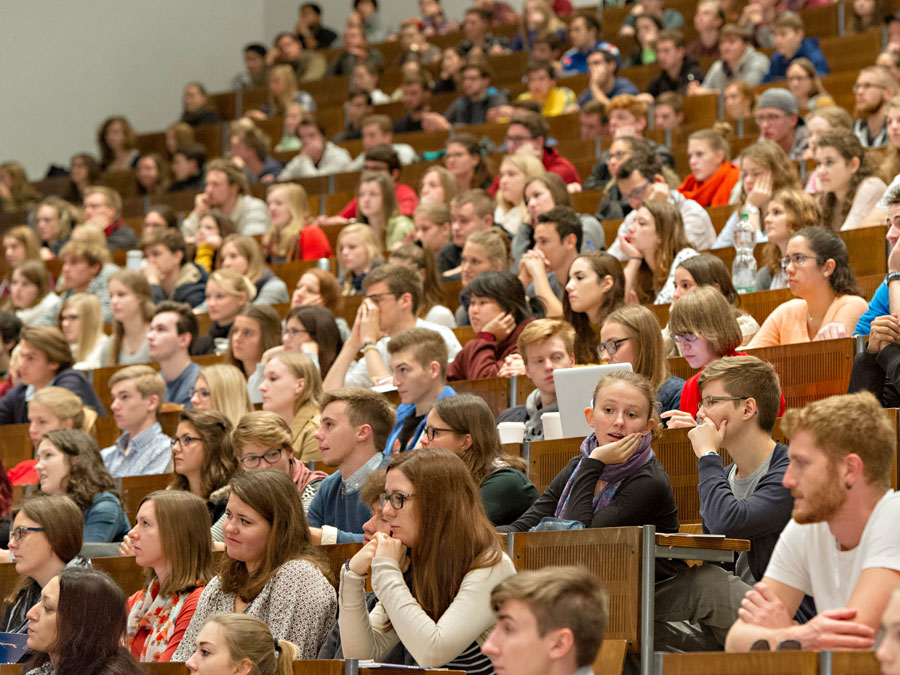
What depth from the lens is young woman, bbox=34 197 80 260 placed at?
292 inches

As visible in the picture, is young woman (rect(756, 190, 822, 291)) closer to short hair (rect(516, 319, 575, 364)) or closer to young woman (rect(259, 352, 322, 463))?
short hair (rect(516, 319, 575, 364))

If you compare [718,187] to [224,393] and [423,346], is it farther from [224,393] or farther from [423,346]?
[224,393]

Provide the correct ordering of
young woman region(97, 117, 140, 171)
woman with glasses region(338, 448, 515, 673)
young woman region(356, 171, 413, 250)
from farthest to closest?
young woman region(97, 117, 140, 171)
young woman region(356, 171, 413, 250)
woman with glasses region(338, 448, 515, 673)

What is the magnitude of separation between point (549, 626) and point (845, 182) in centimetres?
288

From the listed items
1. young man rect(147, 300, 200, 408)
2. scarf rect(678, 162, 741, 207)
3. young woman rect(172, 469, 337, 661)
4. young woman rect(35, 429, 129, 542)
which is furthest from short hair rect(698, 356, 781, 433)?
young man rect(147, 300, 200, 408)

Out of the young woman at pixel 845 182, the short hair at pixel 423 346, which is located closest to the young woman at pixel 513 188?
the young woman at pixel 845 182

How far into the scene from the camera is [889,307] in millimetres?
3295

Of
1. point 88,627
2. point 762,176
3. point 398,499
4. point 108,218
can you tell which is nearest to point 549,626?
point 398,499

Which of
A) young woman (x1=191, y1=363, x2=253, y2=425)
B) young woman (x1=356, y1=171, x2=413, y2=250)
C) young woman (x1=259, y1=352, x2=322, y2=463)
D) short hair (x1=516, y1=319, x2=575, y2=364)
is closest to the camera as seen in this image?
short hair (x1=516, y1=319, x2=575, y2=364)

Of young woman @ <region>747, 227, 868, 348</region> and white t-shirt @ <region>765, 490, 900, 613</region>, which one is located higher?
young woman @ <region>747, 227, 868, 348</region>

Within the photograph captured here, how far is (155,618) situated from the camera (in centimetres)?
318

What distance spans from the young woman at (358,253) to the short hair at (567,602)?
350 centimetres

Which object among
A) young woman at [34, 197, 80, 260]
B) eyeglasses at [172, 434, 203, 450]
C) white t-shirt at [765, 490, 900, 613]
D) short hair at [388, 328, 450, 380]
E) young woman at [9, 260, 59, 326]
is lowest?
white t-shirt at [765, 490, 900, 613]

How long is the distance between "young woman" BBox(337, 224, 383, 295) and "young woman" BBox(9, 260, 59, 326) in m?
1.59
